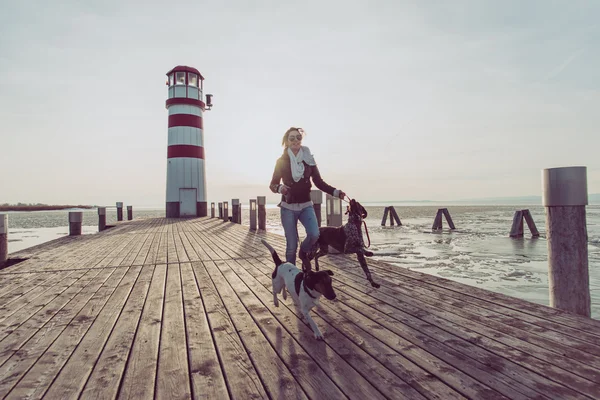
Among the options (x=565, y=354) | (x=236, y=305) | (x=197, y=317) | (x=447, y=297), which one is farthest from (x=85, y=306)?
(x=565, y=354)

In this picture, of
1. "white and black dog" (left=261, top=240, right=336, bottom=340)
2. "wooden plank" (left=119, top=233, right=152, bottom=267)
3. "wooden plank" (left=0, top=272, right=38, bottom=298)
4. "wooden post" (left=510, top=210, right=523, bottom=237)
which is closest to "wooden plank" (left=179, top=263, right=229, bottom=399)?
"white and black dog" (left=261, top=240, right=336, bottom=340)

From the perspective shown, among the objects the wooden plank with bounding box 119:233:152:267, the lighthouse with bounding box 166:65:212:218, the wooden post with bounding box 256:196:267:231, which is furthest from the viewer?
the lighthouse with bounding box 166:65:212:218

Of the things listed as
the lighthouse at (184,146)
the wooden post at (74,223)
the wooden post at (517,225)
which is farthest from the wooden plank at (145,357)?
the lighthouse at (184,146)

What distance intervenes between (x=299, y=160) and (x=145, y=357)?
2490 mm

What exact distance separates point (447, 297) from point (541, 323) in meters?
0.97

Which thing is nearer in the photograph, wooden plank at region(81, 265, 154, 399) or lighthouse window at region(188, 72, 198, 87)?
wooden plank at region(81, 265, 154, 399)

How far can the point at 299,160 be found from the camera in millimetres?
3982

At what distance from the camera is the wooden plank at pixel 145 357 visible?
1.98 metres

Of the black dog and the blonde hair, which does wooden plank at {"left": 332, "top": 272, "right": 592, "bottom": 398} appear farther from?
the blonde hair

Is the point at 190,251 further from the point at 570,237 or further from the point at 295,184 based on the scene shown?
the point at 570,237

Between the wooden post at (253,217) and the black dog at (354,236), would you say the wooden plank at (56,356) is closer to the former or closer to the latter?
the black dog at (354,236)

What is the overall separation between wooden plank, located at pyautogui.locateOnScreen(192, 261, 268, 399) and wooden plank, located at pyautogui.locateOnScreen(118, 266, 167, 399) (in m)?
0.45

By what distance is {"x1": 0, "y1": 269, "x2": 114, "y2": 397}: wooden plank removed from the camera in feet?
7.11

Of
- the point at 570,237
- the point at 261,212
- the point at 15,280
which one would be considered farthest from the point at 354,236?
the point at 261,212
